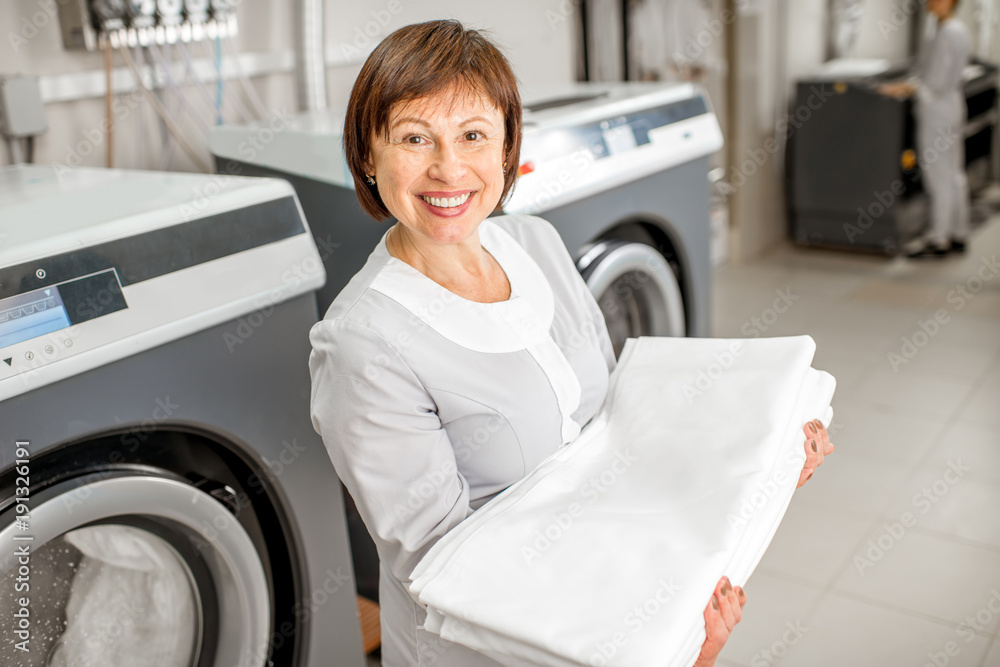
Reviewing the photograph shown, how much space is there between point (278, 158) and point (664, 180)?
0.96 meters

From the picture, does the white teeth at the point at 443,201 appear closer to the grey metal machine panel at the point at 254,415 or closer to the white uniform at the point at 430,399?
the white uniform at the point at 430,399

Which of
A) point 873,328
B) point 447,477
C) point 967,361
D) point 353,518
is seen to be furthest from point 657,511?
point 873,328

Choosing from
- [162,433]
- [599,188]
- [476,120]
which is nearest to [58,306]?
[162,433]

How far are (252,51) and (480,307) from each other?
4.31 feet

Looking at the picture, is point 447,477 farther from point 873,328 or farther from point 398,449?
point 873,328

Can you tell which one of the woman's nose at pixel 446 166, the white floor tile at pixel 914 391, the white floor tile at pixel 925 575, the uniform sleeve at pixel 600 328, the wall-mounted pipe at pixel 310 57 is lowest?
the white floor tile at pixel 925 575

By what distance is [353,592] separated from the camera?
4.83 feet

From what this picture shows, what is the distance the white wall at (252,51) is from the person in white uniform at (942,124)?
2.29m

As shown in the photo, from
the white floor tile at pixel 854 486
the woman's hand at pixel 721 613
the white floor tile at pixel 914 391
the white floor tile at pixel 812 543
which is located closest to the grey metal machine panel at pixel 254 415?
the woman's hand at pixel 721 613

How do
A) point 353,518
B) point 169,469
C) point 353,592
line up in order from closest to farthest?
point 169,469, point 353,592, point 353,518

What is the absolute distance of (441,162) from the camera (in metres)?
0.97

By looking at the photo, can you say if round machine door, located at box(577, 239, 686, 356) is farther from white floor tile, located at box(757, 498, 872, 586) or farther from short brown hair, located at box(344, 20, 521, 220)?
short brown hair, located at box(344, 20, 521, 220)

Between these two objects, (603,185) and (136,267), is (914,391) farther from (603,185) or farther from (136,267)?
(136,267)

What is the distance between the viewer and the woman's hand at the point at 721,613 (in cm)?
84
